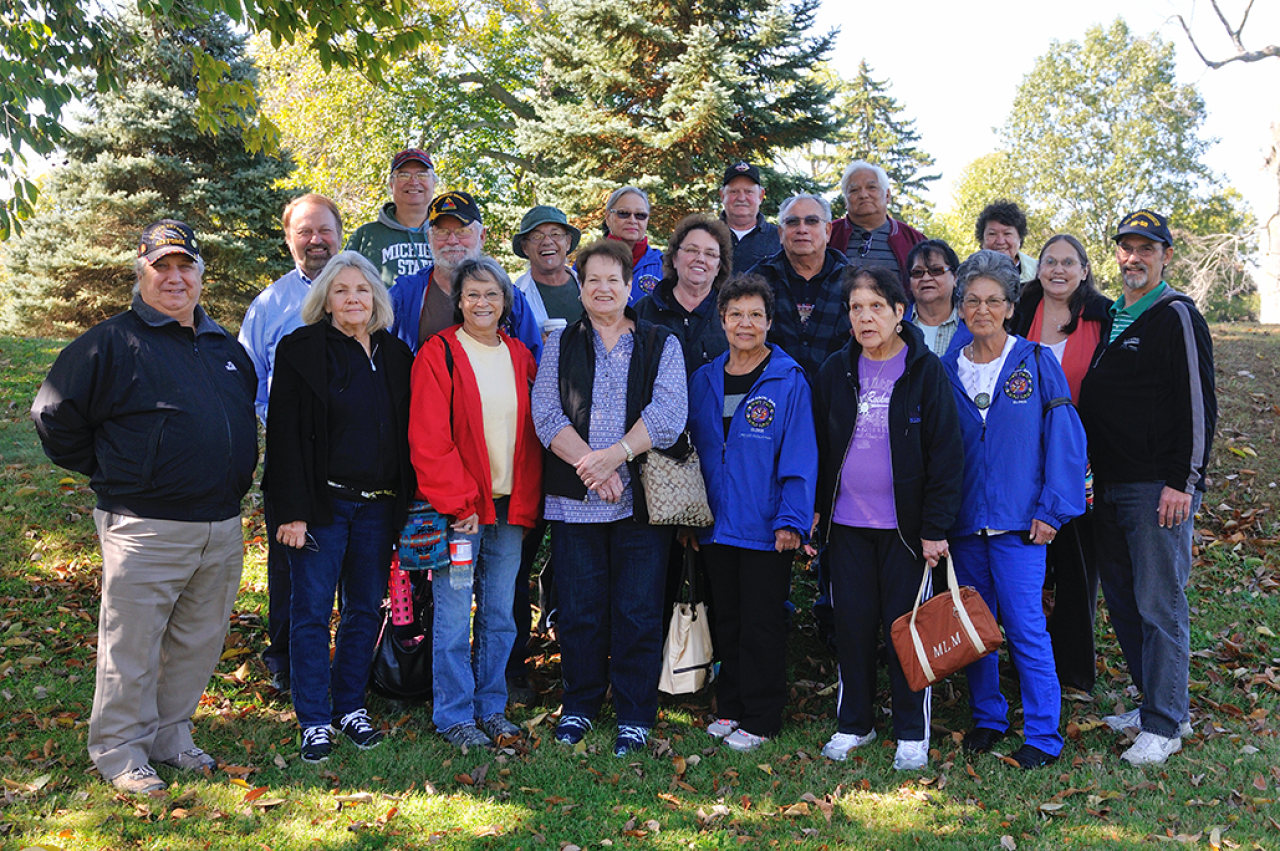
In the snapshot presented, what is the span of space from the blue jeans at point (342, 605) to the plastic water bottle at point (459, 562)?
352 millimetres

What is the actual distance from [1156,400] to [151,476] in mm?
4918

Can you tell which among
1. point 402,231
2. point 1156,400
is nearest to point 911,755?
point 1156,400

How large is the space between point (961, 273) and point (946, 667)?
2027mm

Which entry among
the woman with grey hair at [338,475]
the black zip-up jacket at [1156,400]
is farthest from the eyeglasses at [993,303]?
the woman with grey hair at [338,475]

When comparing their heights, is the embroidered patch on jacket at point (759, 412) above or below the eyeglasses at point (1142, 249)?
below

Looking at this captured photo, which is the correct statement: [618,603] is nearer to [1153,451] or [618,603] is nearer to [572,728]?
[572,728]

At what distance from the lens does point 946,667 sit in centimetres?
435

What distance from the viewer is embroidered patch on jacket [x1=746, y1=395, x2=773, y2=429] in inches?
186

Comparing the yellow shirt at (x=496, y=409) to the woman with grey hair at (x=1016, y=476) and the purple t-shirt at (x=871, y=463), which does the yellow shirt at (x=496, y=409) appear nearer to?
the purple t-shirt at (x=871, y=463)

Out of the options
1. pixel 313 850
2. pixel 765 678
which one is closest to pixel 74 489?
pixel 313 850

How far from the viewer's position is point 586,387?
4.74 meters

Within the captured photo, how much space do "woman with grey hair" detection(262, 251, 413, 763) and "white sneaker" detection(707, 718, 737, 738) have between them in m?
1.80

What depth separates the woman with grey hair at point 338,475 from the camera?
14.6 ft

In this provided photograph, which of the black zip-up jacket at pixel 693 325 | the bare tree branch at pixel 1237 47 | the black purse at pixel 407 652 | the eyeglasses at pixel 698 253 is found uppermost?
the bare tree branch at pixel 1237 47
